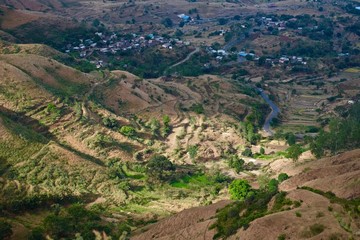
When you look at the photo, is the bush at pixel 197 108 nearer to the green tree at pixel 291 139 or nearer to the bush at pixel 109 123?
the green tree at pixel 291 139

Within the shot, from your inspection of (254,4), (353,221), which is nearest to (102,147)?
(353,221)

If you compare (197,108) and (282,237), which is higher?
(282,237)

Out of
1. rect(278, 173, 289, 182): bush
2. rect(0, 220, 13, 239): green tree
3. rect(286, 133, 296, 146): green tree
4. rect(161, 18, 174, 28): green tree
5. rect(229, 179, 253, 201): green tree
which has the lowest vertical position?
rect(161, 18, 174, 28): green tree

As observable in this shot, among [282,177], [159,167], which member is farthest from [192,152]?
[282,177]

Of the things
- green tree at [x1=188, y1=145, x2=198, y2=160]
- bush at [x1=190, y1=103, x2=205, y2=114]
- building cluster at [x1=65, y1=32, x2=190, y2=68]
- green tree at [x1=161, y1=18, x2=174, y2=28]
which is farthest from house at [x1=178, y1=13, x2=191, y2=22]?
green tree at [x1=188, y1=145, x2=198, y2=160]

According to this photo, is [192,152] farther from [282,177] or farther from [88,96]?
[88,96]

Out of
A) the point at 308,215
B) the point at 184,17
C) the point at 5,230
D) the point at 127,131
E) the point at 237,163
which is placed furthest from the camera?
the point at 184,17

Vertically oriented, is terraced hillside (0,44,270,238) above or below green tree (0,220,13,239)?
below

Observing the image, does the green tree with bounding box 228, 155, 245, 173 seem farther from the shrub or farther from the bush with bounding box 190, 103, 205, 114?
the shrub

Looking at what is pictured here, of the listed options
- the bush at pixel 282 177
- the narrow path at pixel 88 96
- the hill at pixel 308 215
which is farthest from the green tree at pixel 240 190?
the narrow path at pixel 88 96
